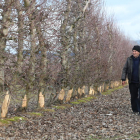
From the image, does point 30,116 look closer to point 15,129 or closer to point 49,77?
point 15,129

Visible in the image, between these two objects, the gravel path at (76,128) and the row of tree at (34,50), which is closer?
the gravel path at (76,128)

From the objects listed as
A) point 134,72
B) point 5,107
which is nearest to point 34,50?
point 5,107

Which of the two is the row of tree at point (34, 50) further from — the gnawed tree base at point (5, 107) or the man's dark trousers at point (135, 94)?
the man's dark trousers at point (135, 94)

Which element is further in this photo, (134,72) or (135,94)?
(135,94)

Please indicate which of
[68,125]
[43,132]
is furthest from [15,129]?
[68,125]

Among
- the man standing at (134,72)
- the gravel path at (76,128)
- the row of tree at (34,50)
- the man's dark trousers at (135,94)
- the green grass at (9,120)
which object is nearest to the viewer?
the gravel path at (76,128)

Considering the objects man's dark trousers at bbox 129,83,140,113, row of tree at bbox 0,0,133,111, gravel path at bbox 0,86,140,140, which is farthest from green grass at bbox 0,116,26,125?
man's dark trousers at bbox 129,83,140,113

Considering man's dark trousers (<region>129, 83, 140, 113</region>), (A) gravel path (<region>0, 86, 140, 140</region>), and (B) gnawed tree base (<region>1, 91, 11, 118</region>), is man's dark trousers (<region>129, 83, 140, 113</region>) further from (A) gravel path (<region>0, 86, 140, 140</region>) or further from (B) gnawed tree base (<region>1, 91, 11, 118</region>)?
(B) gnawed tree base (<region>1, 91, 11, 118</region>)

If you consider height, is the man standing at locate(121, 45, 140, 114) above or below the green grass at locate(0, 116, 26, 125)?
above

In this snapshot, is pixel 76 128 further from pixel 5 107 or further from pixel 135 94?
pixel 135 94

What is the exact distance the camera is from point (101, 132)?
22.9 ft

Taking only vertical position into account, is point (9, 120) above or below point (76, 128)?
above

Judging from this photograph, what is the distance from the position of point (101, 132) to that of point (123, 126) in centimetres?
88

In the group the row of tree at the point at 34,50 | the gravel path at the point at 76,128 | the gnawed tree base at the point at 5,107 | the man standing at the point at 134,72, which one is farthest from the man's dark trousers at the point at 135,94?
the gnawed tree base at the point at 5,107
